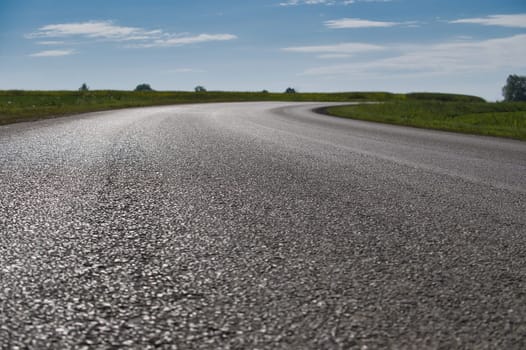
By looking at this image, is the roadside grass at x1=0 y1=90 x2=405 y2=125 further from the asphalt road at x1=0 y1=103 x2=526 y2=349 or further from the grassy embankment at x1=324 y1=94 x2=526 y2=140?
the asphalt road at x1=0 y1=103 x2=526 y2=349

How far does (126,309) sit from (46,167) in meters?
4.87

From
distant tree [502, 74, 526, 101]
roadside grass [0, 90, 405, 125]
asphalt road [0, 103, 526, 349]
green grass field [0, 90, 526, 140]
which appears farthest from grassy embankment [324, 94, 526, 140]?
distant tree [502, 74, 526, 101]

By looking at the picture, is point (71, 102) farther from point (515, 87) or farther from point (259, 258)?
point (515, 87)

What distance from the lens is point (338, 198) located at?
4.87 m

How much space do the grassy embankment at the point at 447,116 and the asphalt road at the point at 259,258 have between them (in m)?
10.9

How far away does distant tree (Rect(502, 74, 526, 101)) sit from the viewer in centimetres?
14738

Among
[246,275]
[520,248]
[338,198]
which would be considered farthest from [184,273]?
[338,198]

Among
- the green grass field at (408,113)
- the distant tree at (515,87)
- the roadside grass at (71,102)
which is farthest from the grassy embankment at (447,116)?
the distant tree at (515,87)

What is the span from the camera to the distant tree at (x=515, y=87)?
14738 centimetres

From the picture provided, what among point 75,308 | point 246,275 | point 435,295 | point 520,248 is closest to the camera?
point 75,308

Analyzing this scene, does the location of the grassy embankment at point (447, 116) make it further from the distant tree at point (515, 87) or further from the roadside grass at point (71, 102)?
the distant tree at point (515, 87)

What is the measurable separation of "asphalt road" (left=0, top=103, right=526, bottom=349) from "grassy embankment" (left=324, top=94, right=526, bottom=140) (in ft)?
35.8

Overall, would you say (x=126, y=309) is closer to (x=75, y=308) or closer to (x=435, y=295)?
(x=75, y=308)

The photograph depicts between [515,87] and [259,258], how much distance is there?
160992 millimetres
